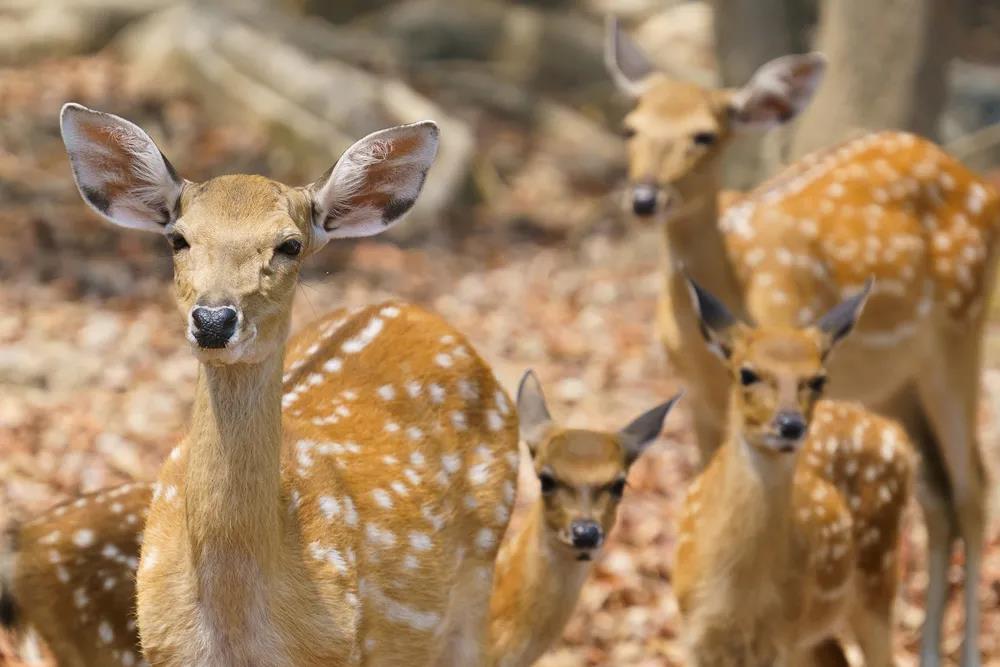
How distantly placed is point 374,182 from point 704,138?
2.61 m

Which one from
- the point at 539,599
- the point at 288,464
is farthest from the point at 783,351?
the point at 288,464

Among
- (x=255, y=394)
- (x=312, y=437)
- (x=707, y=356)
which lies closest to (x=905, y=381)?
(x=707, y=356)

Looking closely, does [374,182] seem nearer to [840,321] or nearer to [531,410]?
[531,410]

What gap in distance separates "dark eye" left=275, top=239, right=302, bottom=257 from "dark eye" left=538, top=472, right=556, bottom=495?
1.57 metres

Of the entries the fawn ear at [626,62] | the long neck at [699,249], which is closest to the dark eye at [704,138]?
the long neck at [699,249]

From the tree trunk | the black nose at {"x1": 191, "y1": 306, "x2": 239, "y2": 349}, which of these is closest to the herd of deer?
the black nose at {"x1": 191, "y1": 306, "x2": 239, "y2": 349}

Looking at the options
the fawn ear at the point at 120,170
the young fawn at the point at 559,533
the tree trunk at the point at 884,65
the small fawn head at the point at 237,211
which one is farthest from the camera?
the tree trunk at the point at 884,65

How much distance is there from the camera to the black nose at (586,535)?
4.83 m

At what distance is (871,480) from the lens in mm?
5730

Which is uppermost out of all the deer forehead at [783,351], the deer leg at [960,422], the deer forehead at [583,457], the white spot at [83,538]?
the deer forehead at [783,351]

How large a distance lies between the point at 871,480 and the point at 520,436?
1.32 meters

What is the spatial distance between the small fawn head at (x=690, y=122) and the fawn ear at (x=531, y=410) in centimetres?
102

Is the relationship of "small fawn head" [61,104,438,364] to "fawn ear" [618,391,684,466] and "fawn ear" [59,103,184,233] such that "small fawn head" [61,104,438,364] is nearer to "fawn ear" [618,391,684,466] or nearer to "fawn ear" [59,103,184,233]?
"fawn ear" [59,103,184,233]

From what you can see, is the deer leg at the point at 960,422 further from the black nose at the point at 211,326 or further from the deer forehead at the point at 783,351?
the black nose at the point at 211,326
